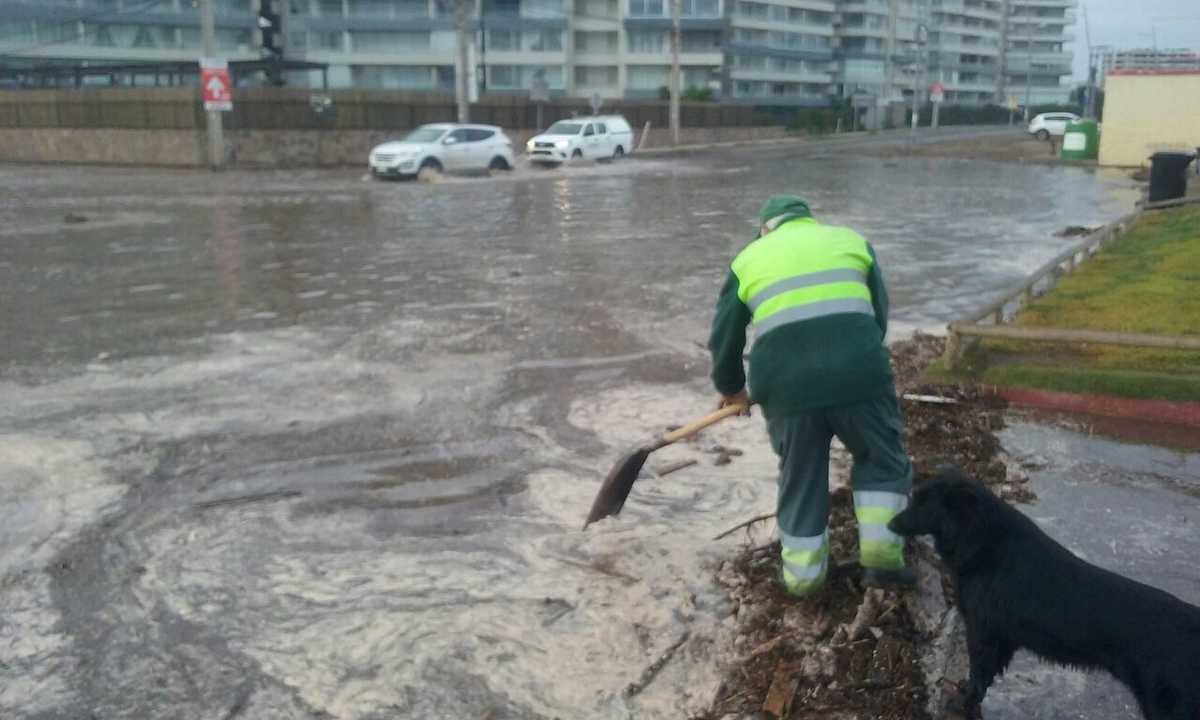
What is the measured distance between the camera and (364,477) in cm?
626

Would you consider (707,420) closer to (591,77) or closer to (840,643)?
(840,643)

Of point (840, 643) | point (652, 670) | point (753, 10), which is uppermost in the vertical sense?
point (753, 10)

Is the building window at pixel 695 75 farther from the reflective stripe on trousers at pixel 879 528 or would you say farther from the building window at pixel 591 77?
the reflective stripe on trousers at pixel 879 528

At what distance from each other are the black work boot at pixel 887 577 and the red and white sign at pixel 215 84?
101 ft

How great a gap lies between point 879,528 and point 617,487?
1552 mm

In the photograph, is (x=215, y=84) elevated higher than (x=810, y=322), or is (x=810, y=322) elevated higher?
(x=215, y=84)

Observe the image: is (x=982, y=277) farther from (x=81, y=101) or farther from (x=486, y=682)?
(x=81, y=101)

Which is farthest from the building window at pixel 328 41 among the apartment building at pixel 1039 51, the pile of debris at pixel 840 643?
the apartment building at pixel 1039 51

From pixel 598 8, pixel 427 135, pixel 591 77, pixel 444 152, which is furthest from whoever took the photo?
pixel 591 77

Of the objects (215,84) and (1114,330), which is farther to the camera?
(215,84)

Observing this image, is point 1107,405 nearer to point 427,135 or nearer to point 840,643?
point 840,643

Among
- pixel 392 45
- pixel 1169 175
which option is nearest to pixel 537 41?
pixel 392 45

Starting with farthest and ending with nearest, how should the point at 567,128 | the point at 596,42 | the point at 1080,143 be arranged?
the point at 596,42, the point at 1080,143, the point at 567,128

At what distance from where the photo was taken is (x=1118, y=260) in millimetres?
12711
